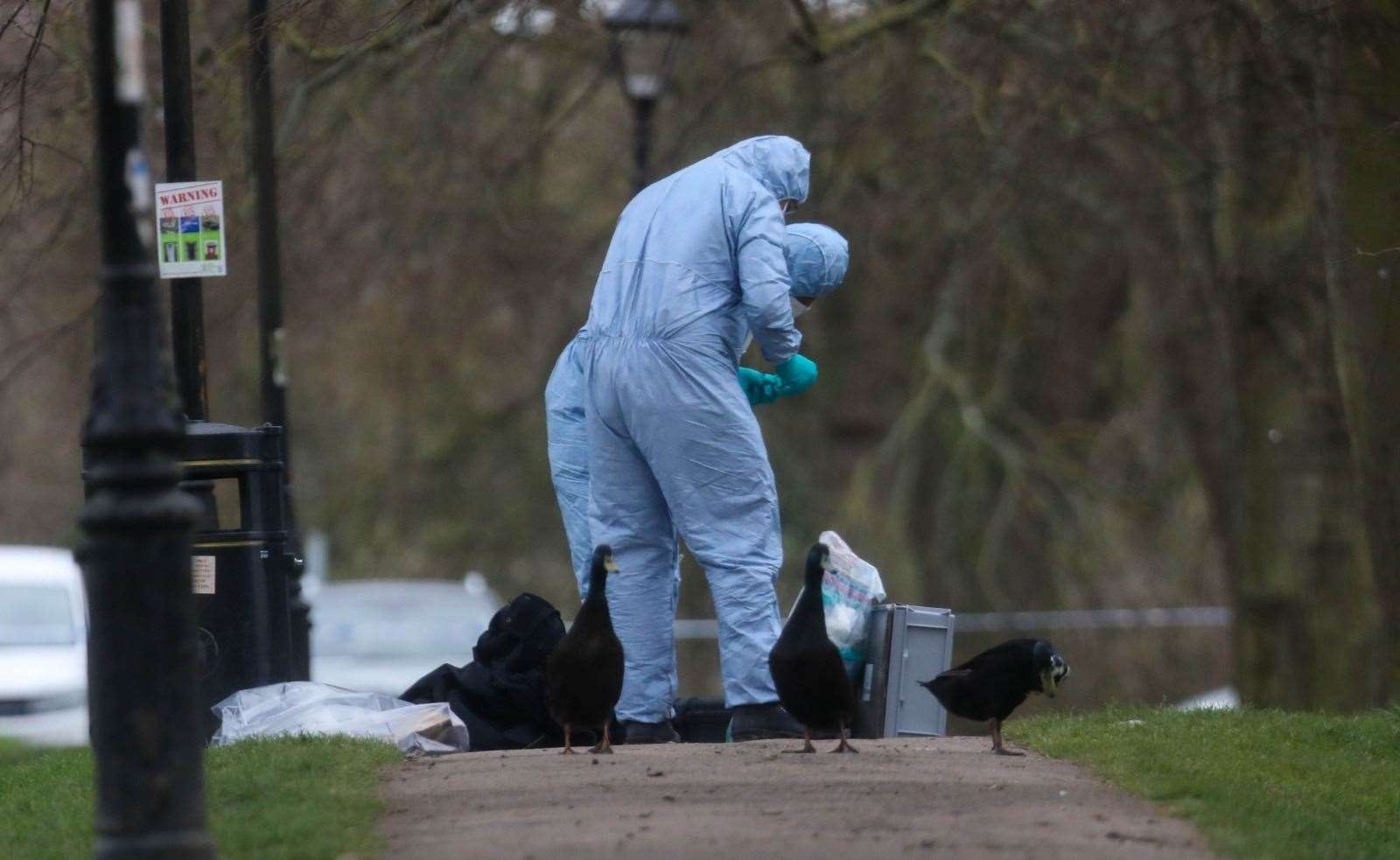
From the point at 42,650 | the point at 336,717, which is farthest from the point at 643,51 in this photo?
the point at 336,717

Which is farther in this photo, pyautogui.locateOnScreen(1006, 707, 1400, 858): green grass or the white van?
the white van

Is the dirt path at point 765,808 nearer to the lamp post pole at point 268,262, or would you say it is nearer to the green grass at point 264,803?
the green grass at point 264,803

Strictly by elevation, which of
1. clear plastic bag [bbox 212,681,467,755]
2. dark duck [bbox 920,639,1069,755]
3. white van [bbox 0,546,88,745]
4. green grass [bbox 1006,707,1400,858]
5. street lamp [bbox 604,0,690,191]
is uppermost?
street lamp [bbox 604,0,690,191]

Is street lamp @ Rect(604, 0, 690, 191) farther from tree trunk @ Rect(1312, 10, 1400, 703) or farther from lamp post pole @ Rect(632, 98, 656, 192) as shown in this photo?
tree trunk @ Rect(1312, 10, 1400, 703)

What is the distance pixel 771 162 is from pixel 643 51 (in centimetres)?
624

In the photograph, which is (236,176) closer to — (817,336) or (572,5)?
(572,5)

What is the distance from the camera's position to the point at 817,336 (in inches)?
892

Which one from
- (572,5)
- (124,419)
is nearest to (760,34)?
(572,5)

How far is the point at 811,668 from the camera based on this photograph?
23.2 ft

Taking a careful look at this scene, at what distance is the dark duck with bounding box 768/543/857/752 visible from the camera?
7.05m

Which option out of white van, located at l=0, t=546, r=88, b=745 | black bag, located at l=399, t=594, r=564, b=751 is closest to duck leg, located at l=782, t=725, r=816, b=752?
black bag, located at l=399, t=594, r=564, b=751

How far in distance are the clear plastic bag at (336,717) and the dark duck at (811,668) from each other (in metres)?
1.46

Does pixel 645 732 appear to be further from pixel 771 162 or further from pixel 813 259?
pixel 771 162

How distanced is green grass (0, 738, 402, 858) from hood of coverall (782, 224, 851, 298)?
7.50 feet
